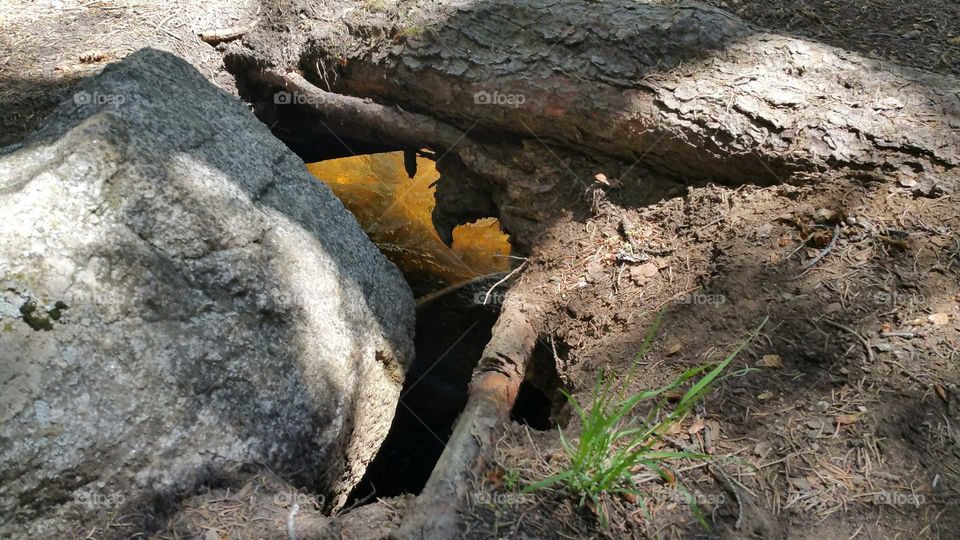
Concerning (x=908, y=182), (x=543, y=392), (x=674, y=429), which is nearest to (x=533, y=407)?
(x=543, y=392)

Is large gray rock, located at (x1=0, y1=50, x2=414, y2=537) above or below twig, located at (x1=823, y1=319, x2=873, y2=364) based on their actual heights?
above

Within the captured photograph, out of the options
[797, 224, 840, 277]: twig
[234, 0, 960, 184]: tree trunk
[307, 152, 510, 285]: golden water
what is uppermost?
[234, 0, 960, 184]: tree trunk

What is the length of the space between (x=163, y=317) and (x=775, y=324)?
7.36ft

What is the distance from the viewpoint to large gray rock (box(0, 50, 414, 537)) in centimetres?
209

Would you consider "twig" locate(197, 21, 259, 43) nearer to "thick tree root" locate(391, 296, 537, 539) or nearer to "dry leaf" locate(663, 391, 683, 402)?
"thick tree root" locate(391, 296, 537, 539)

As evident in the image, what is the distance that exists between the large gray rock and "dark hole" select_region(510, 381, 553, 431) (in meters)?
1.08

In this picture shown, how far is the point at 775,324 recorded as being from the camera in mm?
2680

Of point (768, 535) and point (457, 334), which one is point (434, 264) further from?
point (768, 535)

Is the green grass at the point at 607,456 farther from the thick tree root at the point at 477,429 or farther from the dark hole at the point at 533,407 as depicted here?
the dark hole at the point at 533,407

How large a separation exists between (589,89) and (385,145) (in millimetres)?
1596

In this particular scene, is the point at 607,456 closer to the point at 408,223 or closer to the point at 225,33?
the point at 225,33

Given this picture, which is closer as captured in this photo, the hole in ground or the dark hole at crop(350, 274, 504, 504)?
the hole in ground

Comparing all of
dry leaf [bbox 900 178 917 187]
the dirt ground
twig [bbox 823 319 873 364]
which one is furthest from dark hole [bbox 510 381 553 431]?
dry leaf [bbox 900 178 917 187]

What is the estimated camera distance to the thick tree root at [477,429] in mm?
2180
